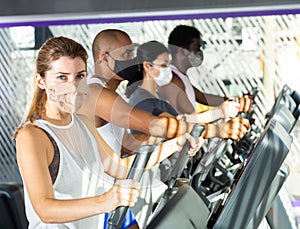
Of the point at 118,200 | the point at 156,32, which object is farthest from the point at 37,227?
the point at 156,32

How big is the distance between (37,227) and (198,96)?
2.12m

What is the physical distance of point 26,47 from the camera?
4820 millimetres

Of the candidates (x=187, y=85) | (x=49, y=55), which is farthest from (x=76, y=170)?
(x=187, y=85)

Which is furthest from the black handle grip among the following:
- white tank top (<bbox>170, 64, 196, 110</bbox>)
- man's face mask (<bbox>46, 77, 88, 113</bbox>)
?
white tank top (<bbox>170, 64, 196, 110</bbox>)

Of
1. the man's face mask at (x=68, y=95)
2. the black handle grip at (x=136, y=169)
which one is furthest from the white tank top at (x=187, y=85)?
the black handle grip at (x=136, y=169)

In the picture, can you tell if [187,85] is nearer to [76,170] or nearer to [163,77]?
[163,77]

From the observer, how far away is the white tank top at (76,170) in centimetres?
258

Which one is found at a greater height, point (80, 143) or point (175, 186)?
point (80, 143)

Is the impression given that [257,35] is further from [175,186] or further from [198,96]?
[175,186]

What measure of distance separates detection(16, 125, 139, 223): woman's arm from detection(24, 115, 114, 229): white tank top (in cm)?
6

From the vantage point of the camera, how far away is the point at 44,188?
2.43 m

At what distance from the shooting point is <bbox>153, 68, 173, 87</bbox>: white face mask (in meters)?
3.63

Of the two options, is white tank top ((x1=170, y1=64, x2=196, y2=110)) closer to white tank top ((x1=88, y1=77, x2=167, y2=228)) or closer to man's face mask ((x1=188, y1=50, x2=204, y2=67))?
man's face mask ((x1=188, y1=50, x2=204, y2=67))

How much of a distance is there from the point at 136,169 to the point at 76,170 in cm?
79
